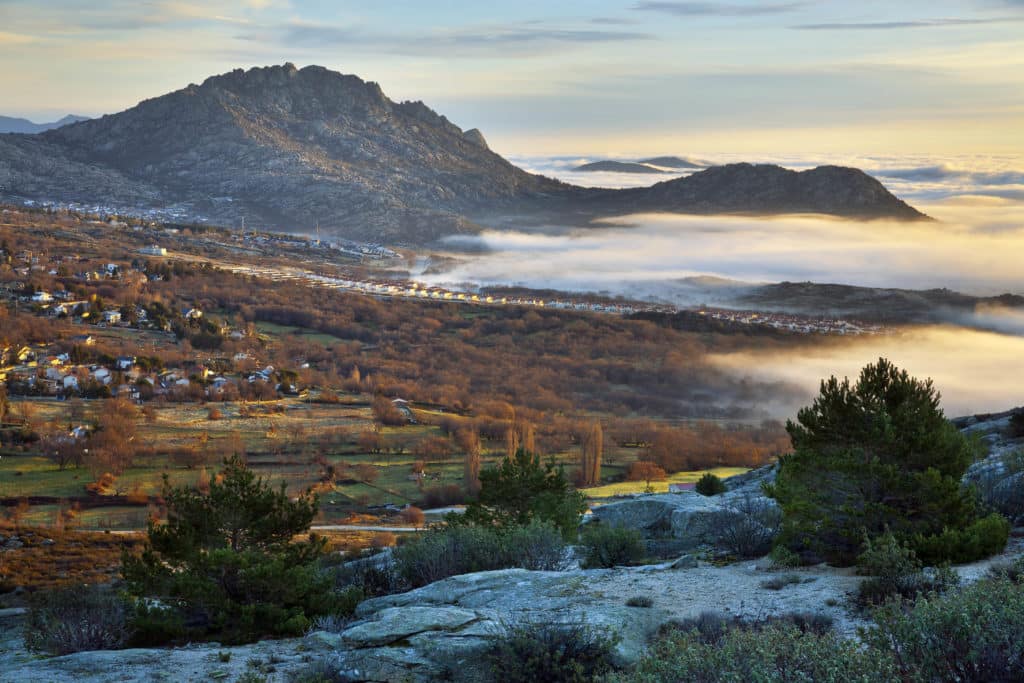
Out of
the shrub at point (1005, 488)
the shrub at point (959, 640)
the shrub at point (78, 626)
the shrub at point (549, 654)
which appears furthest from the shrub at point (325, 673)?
the shrub at point (1005, 488)

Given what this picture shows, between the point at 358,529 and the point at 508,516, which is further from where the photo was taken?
the point at 358,529

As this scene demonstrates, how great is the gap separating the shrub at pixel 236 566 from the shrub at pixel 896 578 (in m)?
7.61

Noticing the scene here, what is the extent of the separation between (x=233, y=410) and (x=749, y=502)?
191ft

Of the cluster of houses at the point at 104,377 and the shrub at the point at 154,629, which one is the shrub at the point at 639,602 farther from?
the cluster of houses at the point at 104,377

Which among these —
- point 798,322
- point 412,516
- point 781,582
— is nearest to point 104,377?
point 412,516

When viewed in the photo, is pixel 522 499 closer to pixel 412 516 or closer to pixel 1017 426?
pixel 1017 426

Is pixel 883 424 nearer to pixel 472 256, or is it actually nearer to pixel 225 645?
pixel 225 645

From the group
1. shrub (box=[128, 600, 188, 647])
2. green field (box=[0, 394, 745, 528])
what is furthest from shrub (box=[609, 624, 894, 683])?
green field (box=[0, 394, 745, 528])

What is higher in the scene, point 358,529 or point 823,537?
point 823,537

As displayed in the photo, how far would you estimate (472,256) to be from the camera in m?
195

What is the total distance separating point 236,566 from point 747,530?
8.56m

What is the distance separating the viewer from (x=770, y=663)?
6.70 meters

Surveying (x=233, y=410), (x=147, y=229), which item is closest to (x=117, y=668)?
(x=233, y=410)

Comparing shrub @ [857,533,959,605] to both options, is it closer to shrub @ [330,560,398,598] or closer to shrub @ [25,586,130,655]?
shrub @ [330,560,398,598]
